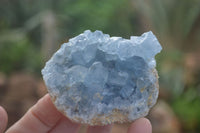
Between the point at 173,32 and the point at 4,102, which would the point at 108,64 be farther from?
the point at 173,32

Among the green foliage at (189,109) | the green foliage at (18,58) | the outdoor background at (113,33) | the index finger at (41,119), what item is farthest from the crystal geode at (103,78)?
the green foliage at (18,58)

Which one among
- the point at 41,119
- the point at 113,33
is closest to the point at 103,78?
the point at 41,119

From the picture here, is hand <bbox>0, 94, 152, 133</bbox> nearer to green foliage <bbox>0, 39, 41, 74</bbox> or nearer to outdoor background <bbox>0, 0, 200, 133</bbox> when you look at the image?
outdoor background <bbox>0, 0, 200, 133</bbox>

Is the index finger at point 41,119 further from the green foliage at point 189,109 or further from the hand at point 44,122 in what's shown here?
the green foliage at point 189,109

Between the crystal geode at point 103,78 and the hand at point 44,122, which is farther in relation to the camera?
the hand at point 44,122

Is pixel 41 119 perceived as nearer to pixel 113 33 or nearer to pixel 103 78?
pixel 103 78

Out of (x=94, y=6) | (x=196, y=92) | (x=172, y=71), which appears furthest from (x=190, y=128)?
(x=94, y=6)

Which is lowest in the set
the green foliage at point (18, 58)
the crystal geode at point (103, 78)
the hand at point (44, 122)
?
the green foliage at point (18, 58)
